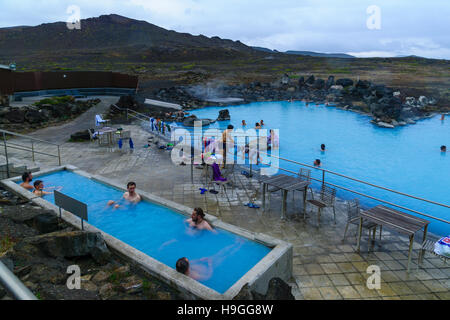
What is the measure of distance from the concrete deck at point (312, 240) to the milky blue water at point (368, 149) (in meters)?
3.94

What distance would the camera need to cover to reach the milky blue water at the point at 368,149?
1249cm

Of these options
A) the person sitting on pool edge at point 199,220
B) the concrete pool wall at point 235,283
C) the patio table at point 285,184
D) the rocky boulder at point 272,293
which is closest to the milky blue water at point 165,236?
the person sitting on pool edge at point 199,220

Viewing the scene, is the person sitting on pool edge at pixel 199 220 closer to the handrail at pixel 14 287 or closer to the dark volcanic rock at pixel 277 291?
the dark volcanic rock at pixel 277 291

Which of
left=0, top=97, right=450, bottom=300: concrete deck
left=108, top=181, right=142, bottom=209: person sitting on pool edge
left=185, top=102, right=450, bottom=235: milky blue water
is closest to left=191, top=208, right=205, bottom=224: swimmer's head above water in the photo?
left=0, top=97, right=450, bottom=300: concrete deck

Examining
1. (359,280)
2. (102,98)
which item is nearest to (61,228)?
(359,280)

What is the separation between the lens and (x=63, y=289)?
3826 mm

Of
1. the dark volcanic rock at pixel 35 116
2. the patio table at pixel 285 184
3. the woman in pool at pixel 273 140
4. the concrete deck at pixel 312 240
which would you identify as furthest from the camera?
the dark volcanic rock at pixel 35 116

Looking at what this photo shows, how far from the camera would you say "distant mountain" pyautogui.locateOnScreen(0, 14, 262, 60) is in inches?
3812

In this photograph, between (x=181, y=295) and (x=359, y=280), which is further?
(x=359, y=280)

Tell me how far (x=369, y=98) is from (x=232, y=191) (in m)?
26.2

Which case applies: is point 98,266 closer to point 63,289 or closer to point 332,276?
point 63,289

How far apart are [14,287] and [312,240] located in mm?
5284

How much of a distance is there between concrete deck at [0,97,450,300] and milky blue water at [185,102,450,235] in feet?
12.9

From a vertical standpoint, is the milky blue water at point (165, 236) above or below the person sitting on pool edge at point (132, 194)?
below
